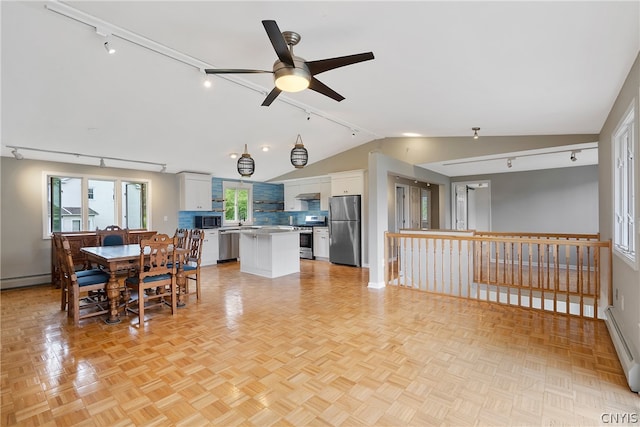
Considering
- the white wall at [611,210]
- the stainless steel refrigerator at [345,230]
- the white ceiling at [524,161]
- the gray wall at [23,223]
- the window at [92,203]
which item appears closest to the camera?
the white wall at [611,210]

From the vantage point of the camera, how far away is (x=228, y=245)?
7434mm

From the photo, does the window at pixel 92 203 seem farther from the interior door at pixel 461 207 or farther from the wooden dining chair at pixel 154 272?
the interior door at pixel 461 207

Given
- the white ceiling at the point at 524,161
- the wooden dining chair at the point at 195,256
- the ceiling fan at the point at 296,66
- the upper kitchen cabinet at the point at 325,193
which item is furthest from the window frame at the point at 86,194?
the white ceiling at the point at 524,161

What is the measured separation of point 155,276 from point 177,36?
8.75ft

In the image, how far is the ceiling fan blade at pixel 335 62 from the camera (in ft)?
6.53

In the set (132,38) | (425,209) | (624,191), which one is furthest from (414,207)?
(132,38)

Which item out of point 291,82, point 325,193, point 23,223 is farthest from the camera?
point 325,193

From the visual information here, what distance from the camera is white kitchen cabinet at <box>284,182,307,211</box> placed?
834 centimetres

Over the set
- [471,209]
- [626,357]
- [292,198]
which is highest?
[292,198]

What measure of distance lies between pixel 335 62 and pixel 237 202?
6688 millimetres

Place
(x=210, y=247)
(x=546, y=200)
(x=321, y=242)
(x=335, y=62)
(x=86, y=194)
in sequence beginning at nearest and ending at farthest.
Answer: (x=335, y=62) → (x=86, y=194) → (x=546, y=200) → (x=210, y=247) → (x=321, y=242)

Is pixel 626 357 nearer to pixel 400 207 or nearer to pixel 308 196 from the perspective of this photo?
pixel 400 207

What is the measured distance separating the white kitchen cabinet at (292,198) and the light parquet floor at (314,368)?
471 centimetres

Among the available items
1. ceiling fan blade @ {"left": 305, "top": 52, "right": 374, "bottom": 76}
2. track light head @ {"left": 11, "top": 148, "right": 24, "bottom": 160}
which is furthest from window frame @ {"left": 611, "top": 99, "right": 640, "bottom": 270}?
track light head @ {"left": 11, "top": 148, "right": 24, "bottom": 160}
